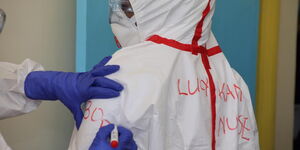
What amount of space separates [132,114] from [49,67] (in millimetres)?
803

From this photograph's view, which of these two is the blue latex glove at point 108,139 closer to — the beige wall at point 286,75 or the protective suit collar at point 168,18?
the protective suit collar at point 168,18

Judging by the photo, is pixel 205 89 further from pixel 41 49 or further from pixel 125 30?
pixel 41 49

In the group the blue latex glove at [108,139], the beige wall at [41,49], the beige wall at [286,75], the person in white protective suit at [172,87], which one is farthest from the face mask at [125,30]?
the beige wall at [286,75]

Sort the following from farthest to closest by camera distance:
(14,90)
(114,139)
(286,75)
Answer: (286,75)
(14,90)
(114,139)

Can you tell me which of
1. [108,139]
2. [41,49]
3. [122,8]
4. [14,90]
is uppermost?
[122,8]

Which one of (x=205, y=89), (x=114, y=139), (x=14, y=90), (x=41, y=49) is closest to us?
(x=114, y=139)

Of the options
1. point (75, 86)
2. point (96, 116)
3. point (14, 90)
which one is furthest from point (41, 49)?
point (96, 116)

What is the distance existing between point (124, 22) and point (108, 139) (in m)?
0.43

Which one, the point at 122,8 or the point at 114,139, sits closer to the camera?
the point at 114,139

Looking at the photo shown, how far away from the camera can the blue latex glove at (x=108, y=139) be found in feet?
3.25

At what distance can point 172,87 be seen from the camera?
1.13 metres

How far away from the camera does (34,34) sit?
169cm

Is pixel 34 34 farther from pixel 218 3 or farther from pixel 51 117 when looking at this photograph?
pixel 218 3

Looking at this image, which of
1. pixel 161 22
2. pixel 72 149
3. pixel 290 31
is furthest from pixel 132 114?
pixel 290 31
